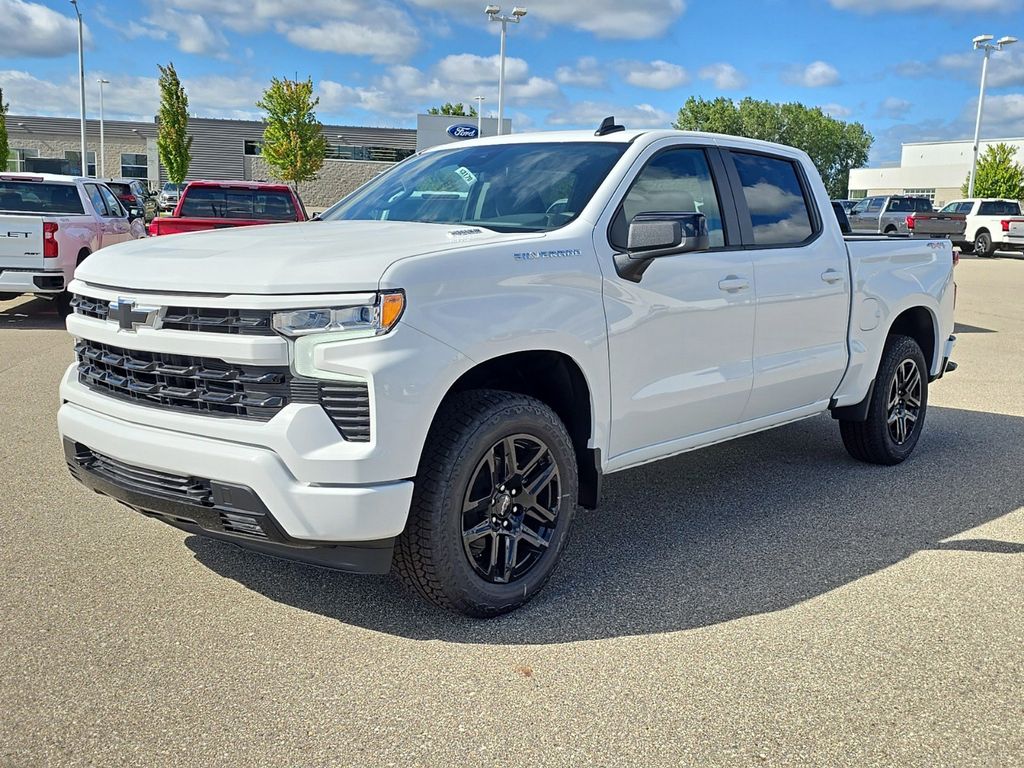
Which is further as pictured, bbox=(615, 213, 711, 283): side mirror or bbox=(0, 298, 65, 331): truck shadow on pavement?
bbox=(0, 298, 65, 331): truck shadow on pavement

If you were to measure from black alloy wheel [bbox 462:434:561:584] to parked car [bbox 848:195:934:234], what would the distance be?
32102mm

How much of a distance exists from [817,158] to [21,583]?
11963 centimetres

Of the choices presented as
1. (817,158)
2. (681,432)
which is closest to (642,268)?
(681,432)

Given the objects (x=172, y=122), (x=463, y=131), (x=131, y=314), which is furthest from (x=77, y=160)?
(x=131, y=314)

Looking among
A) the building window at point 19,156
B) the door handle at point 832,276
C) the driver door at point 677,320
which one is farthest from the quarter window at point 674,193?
the building window at point 19,156

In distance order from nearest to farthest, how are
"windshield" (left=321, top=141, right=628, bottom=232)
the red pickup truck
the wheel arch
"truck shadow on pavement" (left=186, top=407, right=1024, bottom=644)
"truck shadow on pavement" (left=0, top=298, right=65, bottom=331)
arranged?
"truck shadow on pavement" (left=186, top=407, right=1024, bottom=644), the wheel arch, "windshield" (left=321, top=141, right=628, bottom=232), "truck shadow on pavement" (left=0, top=298, right=65, bottom=331), the red pickup truck

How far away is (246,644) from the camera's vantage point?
11.9 feet

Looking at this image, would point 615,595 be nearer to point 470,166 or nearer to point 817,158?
point 470,166

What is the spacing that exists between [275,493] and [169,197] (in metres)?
45.4

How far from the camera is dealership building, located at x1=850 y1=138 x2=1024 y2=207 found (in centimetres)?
7206

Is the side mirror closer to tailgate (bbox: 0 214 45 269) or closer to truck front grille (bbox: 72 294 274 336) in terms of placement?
truck front grille (bbox: 72 294 274 336)

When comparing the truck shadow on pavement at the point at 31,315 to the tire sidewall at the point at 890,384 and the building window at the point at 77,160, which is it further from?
the building window at the point at 77,160

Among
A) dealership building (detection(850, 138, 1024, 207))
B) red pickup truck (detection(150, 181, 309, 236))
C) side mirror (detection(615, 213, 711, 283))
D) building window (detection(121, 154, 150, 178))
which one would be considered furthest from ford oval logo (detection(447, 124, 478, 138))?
dealership building (detection(850, 138, 1024, 207))

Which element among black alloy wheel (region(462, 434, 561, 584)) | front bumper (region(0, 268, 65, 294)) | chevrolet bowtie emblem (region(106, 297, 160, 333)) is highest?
chevrolet bowtie emblem (region(106, 297, 160, 333))
